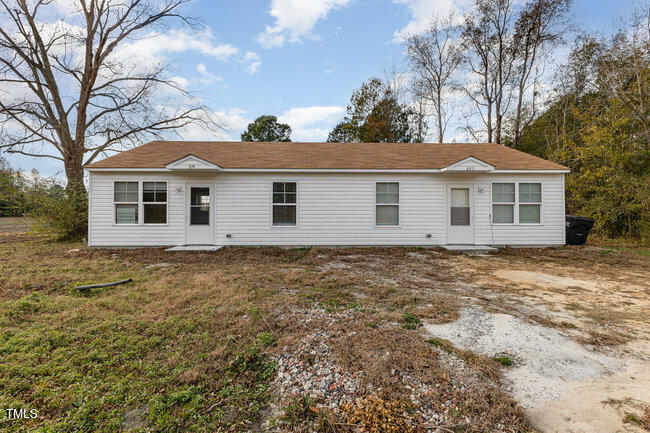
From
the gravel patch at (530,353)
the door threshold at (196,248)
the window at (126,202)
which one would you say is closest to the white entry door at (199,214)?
the door threshold at (196,248)

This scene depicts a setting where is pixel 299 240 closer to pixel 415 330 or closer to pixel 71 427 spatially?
pixel 415 330

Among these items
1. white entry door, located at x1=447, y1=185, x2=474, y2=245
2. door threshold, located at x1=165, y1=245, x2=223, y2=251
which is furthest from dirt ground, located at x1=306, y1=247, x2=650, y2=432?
door threshold, located at x1=165, y1=245, x2=223, y2=251

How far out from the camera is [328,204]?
9547mm

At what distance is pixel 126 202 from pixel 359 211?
8.28 m

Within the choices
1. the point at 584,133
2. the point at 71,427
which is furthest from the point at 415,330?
the point at 584,133

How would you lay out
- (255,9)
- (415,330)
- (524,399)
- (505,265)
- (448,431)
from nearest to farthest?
(448,431)
(524,399)
(415,330)
(505,265)
(255,9)

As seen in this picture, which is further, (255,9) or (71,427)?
(255,9)

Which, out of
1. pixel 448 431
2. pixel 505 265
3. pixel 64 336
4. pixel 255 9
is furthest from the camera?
pixel 255 9

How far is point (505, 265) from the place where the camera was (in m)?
7.11

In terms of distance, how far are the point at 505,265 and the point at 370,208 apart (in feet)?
14.4

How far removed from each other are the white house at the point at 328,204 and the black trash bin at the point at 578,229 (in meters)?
0.62

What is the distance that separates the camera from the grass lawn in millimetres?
1974

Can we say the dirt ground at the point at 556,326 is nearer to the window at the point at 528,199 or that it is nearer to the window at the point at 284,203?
the window at the point at 528,199

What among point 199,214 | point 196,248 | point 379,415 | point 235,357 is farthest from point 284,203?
point 379,415
